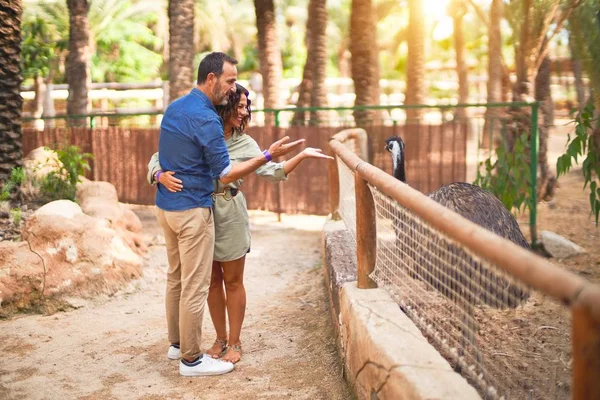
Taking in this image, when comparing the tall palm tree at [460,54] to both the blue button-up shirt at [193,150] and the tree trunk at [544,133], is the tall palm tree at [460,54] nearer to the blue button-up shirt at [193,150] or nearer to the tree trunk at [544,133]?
the tree trunk at [544,133]

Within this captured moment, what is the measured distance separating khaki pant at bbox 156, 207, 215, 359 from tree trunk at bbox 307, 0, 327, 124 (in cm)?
1134

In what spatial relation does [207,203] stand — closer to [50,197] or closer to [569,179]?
[50,197]

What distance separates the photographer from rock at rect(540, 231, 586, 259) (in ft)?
26.1

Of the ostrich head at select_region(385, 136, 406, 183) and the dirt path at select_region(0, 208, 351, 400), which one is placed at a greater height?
the ostrich head at select_region(385, 136, 406, 183)

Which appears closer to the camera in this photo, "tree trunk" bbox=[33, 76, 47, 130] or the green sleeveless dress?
the green sleeveless dress

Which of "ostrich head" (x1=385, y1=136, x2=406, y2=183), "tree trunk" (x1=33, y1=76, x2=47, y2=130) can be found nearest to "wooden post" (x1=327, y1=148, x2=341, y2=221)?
"ostrich head" (x1=385, y1=136, x2=406, y2=183)

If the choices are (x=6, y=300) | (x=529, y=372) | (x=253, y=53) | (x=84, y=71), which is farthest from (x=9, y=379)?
(x=253, y=53)

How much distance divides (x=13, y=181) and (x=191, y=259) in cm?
475

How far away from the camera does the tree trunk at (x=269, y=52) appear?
50.6 feet

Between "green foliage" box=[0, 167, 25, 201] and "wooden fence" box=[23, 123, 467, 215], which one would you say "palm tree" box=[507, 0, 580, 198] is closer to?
"wooden fence" box=[23, 123, 467, 215]

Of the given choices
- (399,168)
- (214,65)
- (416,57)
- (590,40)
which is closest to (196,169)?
(214,65)

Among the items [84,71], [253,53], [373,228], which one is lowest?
[373,228]

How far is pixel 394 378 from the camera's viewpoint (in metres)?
2.96

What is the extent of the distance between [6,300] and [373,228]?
327 centimetres
